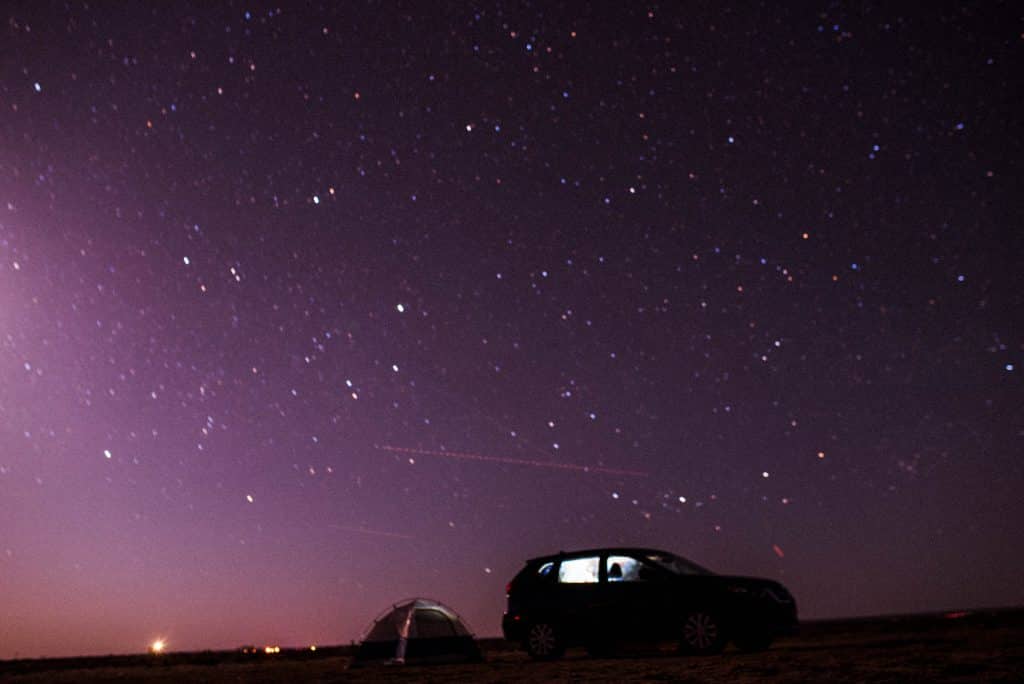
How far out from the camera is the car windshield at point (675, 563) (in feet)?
46.5

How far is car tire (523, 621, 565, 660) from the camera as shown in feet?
49.3

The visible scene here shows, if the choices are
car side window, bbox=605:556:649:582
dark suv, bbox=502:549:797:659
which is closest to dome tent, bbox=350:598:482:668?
dark suv, bbox=502:549:797:659

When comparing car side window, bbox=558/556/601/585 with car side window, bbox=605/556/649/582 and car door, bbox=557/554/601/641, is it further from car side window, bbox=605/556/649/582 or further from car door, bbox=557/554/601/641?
car side window, bbox=605/556/649/582

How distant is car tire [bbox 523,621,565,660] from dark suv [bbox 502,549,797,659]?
2 cm

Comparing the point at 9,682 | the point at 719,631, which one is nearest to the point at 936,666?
the point at 719,631

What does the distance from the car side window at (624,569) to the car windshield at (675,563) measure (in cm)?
27

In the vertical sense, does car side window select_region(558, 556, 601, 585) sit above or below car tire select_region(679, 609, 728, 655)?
above

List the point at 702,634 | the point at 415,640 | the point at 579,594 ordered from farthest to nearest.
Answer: the point at 415,640
the point at 579,594
the point at 702,634

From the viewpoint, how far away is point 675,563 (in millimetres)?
14391

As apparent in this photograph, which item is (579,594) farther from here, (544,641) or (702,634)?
(702,634)

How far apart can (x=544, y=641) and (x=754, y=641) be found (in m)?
3.63

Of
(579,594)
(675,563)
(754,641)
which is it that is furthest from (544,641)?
(754,641)

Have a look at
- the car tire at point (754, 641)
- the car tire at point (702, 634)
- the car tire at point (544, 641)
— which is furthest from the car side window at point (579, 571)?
the car tire at point (754, 641)

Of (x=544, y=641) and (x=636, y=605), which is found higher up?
(x=636, y=605)
